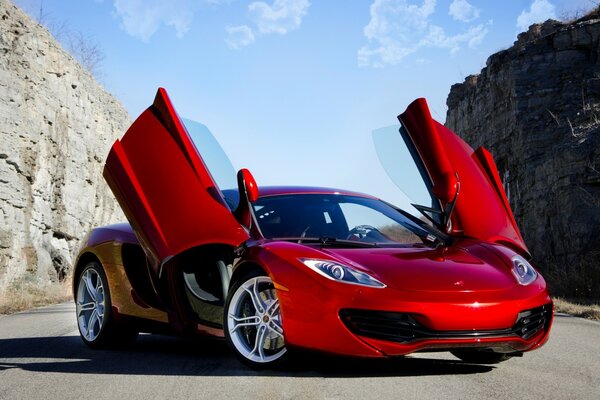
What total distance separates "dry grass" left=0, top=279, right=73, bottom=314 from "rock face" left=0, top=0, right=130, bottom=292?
16.4 inches

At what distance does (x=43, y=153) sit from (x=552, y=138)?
14345 mm

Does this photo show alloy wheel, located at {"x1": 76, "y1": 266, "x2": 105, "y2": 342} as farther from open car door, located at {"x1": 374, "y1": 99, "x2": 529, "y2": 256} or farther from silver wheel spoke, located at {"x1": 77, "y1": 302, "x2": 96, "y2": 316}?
open car door, located at {"x1": 374, "y1": 99, "x2": 529, "y2": 256}

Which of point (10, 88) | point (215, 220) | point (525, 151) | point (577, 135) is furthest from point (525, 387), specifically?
point (10, 88)

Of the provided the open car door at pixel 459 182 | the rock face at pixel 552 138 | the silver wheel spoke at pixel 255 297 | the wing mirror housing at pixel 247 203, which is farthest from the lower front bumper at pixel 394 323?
the rock face at pixel 552 138

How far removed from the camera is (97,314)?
6.83 metres

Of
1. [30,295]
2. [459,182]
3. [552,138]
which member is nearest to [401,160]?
[459,182]

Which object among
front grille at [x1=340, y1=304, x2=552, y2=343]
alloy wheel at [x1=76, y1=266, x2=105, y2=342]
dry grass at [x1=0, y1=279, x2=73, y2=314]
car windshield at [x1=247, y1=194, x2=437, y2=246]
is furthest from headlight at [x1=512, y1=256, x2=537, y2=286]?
dry grass at [x1=0, y1=279, x2=73, y2=314]

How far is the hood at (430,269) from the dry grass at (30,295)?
854 cm

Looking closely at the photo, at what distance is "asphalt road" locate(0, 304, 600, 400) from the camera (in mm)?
4262

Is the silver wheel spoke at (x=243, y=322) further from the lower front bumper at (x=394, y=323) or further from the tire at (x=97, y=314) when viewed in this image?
the tire at (x=97, y=314)

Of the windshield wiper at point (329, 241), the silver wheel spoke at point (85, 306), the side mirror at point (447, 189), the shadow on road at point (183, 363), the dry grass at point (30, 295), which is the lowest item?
the dry grass at point (30, 295)

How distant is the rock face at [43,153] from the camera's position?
2044 cm

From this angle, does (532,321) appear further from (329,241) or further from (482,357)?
(329,241)

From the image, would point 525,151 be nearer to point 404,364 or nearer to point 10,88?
point 10,88
